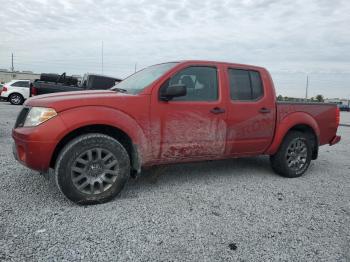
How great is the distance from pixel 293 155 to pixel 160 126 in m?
2.53

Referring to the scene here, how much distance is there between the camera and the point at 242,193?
165 inches

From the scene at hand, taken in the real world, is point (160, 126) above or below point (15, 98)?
above

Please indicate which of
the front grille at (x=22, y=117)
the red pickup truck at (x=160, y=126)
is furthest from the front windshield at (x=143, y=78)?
the front grille at (x=22, y=117)

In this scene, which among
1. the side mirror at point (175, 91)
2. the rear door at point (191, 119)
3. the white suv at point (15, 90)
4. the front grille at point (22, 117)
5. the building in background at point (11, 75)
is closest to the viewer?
the front grille at point (22, 117)

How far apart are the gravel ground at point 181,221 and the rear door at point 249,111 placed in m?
0.59

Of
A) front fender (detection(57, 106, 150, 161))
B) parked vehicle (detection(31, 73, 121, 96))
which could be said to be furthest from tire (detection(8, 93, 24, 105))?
front fender (detection(57, 106, 150, 161))

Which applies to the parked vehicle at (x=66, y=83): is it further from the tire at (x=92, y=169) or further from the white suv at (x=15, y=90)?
the white suv at (x=15, y=90)

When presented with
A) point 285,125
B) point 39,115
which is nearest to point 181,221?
point 39,115

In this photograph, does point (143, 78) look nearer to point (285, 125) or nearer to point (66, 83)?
point (285, 125)

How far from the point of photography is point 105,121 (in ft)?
11.6

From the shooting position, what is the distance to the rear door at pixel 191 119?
12.9 feet

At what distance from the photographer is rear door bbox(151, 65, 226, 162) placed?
12.9ft

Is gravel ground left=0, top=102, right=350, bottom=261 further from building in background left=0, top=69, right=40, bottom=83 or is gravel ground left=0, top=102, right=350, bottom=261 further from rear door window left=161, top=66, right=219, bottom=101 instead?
building in background left=0, top=69, right=40, bottom=83

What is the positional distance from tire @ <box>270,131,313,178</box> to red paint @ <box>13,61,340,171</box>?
0.18 metres
